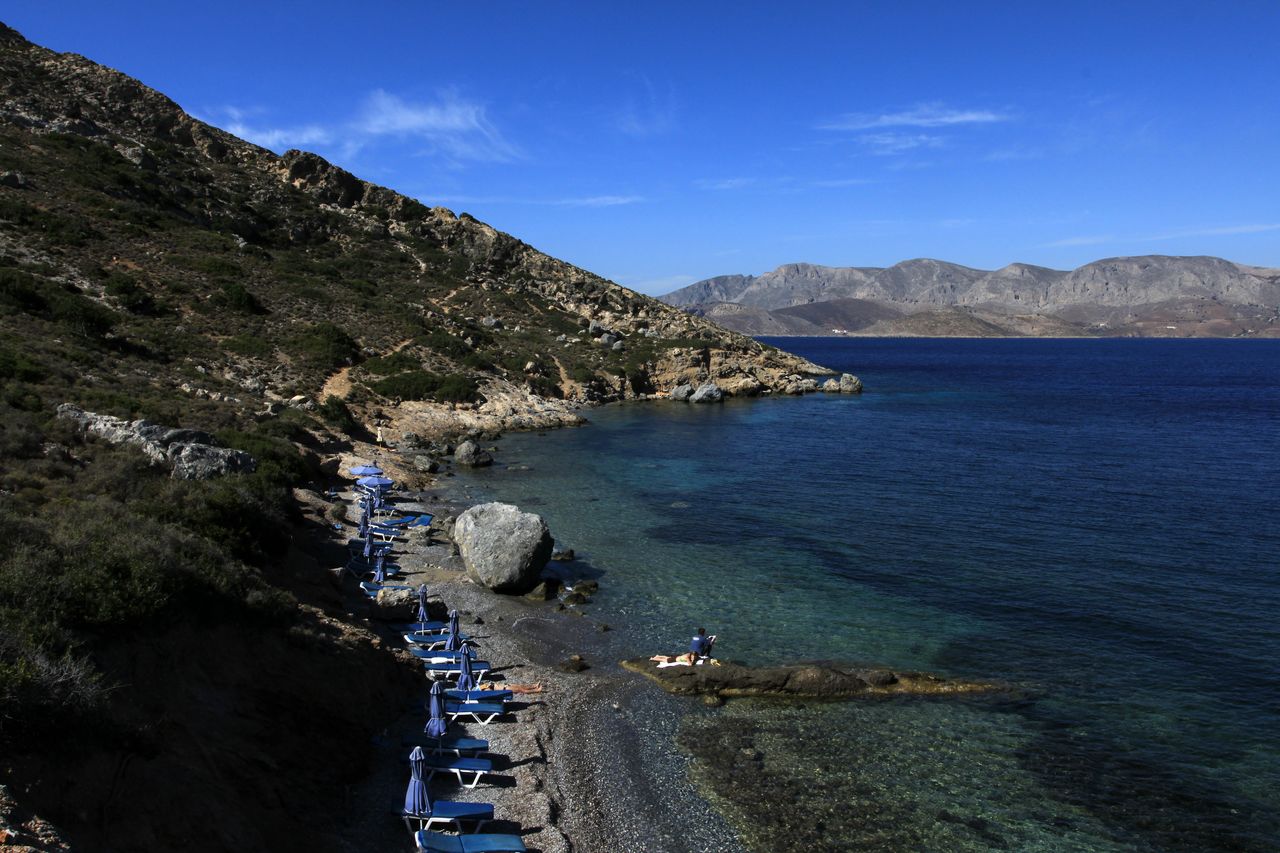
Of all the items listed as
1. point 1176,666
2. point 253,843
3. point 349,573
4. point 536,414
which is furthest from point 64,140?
point 1176,666

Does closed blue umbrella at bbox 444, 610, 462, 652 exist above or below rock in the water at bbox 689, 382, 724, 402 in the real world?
below

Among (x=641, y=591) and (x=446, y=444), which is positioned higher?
(x=446, y=444)

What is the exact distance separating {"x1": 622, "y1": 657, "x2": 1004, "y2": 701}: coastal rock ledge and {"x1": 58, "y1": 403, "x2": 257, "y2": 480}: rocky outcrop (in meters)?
14.9

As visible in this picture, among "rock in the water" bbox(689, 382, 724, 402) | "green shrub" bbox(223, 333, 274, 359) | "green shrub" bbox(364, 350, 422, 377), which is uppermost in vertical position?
"green shrub" bbox(223, 333, 274, 359)

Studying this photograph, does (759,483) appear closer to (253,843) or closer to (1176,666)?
(1176,666)

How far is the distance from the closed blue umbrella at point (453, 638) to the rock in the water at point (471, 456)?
25036 millimetres

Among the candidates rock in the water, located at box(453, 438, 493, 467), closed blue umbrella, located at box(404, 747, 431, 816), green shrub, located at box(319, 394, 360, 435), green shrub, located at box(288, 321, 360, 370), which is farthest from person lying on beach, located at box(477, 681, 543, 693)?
green shrub, located at box(288, 321, 360, 370)

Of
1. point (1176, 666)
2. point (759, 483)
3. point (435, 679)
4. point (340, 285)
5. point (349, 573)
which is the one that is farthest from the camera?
point (340, 285)

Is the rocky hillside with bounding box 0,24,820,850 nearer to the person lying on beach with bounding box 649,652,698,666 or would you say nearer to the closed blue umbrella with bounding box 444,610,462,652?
the closed blue umbrella with bounding box 444,610,462,652

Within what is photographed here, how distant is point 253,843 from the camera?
10531mm

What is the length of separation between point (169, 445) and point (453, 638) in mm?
11800

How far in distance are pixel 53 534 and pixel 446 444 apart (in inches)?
1437

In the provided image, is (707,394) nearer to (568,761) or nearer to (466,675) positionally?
(466,675)

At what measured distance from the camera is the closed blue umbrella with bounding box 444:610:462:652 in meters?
20.2
